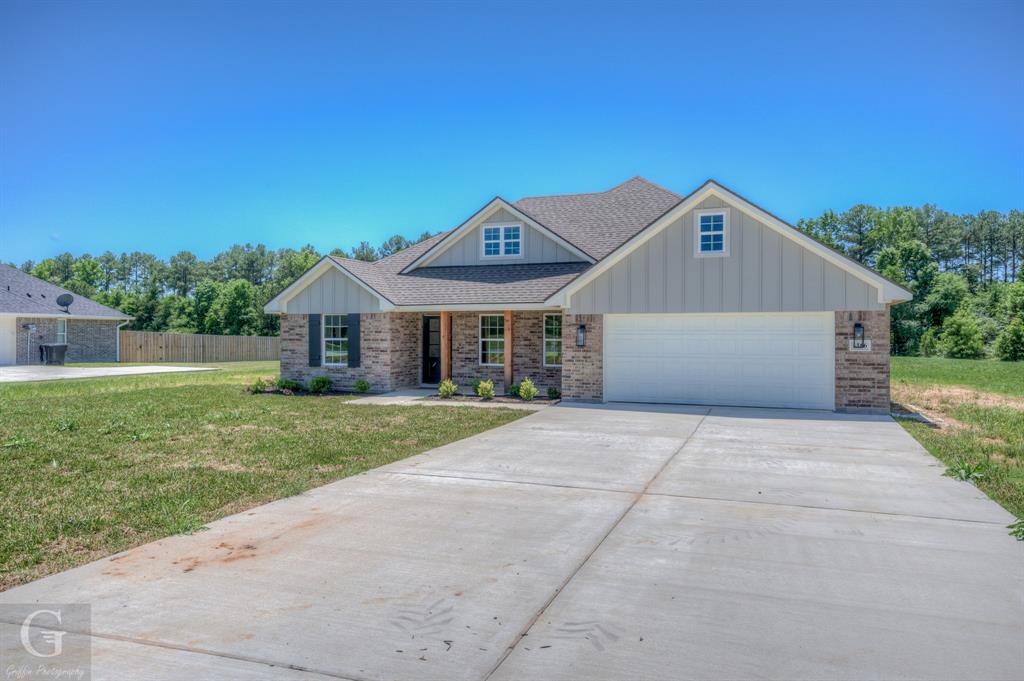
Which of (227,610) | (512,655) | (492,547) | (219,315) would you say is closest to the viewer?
(512,655)

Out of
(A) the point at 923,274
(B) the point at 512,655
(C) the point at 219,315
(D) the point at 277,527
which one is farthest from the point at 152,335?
(A) the point at 923,274

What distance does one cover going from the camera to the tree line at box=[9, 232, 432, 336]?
2110 inches

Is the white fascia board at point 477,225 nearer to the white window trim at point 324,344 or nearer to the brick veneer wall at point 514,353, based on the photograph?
the brick veneer wall at point 514,353

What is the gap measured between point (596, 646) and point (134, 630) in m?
2.65

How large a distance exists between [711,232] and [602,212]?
23.1 ft

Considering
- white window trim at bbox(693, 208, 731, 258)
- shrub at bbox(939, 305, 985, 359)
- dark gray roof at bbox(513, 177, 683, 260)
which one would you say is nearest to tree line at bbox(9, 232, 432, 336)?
dark gray roof at bbox(513, 177, 683, 260)

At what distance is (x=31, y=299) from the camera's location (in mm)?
32562

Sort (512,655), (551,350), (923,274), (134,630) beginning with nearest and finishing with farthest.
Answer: (512,655)
(134,630)
(551,350)
(923,274)

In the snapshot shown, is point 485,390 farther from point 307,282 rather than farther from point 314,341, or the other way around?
point 307,282

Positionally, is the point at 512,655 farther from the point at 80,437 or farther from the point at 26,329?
the point at 26,329

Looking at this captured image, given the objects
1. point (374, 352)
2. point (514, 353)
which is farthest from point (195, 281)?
point (514, 353)

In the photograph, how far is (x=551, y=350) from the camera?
1766cm

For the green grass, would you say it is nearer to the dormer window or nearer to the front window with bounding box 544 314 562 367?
the front window with bounding box 544 314 562 367

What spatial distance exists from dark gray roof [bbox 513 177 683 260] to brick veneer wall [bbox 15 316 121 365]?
26343 millimetres
